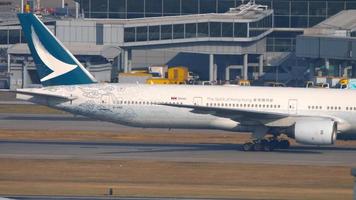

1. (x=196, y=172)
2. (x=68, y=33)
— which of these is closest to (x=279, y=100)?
(x=196, y=172)

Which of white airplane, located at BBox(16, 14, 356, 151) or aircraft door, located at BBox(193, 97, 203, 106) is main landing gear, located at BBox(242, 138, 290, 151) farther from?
aircraft door, located at BBox(193, 97, 203, 106)

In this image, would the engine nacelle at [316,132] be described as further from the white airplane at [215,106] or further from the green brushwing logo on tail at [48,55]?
the green brushwing logo on tail at [48,55]

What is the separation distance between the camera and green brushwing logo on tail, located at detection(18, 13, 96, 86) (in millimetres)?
56344

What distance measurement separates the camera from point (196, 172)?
4456 centimetres

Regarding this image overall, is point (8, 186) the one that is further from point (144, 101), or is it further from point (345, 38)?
point (345, 38)

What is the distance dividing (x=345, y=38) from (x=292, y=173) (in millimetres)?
54018

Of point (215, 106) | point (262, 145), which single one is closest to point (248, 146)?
point (262, 145)

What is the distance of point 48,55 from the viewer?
5672 centimetres

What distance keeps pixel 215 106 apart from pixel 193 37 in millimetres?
55101

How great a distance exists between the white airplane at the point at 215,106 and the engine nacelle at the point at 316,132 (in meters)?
0.05

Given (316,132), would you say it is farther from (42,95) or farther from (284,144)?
(42,95)

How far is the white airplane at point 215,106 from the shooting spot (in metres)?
52.5

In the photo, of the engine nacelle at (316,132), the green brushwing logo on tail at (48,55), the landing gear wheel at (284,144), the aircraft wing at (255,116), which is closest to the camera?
the engine nacelle at (316,132)

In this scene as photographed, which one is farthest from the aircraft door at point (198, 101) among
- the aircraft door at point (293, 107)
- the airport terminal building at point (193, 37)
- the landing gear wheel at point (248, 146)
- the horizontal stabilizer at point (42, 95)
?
the airport terminal building at point (193, 37)
